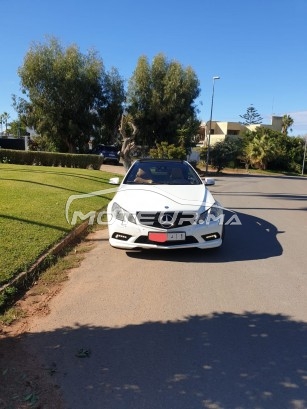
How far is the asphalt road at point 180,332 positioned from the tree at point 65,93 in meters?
28.3

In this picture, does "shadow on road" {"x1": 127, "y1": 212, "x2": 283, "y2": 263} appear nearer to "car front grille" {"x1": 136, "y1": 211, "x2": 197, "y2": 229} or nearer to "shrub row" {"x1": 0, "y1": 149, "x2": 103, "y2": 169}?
"car front grille" {"x1": 136, "y1": 211, "x2": 197, "y2": 229}

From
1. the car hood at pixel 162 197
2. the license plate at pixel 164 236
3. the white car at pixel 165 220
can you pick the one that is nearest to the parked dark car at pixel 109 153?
Result: the car hood at pixel 162 197

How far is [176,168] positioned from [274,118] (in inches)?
2710

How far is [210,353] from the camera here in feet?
11.0

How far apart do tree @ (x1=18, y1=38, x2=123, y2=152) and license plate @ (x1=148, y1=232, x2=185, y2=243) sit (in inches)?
1122

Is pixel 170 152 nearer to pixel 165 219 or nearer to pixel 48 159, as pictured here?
pixel 48 159

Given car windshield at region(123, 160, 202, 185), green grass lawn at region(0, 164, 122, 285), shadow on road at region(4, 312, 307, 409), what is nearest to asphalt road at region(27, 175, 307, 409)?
shadow on road at region(4, 312, 307, 409)

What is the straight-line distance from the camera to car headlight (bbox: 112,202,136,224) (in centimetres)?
597

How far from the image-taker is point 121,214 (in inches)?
240

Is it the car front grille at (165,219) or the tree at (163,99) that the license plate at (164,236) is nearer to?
the car front grille at (165,219)

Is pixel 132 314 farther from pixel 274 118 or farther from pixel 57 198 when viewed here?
pixel 274 118

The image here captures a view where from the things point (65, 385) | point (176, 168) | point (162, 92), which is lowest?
point (65, 385)

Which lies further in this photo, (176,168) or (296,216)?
(296,216)

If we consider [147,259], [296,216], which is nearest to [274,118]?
[296,216]
